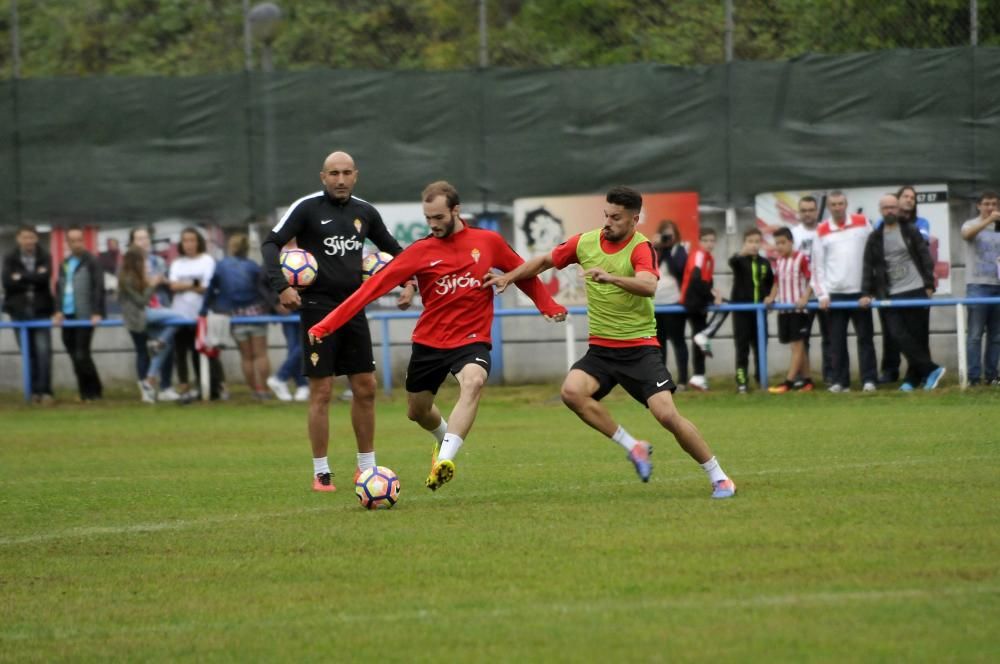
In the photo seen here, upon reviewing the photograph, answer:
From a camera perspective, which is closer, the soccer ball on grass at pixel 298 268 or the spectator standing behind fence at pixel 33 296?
the soccer ball on grass at pixel 298 268

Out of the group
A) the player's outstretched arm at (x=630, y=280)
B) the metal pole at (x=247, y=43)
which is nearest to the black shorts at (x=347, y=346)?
the player's outstretched arm at (x=630, y=280)

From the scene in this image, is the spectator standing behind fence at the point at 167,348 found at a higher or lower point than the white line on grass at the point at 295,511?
higher

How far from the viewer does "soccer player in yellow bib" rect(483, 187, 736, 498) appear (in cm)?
938

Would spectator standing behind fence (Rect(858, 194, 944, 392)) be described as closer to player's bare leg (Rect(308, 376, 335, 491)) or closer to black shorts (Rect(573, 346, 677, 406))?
black shorts (Rect(573, 346, 677, 406))

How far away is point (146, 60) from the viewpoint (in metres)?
21.2

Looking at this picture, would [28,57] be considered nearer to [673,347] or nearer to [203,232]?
[203,232]

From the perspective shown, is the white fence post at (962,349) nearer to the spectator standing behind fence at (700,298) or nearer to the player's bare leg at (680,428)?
the spectator standing behind fence at (700,298)

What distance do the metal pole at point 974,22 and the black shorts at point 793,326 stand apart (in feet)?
12.9

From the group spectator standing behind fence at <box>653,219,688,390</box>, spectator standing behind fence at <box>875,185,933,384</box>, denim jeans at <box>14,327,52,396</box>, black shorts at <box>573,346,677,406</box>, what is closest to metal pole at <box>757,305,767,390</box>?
spectator standing behind fence at <box>653,219,688,390</box>

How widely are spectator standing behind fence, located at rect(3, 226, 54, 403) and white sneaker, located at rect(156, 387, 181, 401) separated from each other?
4.70 feet

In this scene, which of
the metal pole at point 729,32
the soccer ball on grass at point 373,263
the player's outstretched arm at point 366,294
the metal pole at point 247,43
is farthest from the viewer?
the metal pole at point 247,43

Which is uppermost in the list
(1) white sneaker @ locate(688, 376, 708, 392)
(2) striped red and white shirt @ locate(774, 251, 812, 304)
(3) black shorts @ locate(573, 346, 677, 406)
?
(2) striped red and white shirt @ locate(774, 251, 812, 304)

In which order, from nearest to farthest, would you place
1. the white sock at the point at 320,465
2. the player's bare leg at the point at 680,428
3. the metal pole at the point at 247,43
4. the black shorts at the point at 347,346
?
the player's bare leg at the point at 680,428 < the black shorts at the point at 347,346 < the white sock at the point at 320,465 < the metal pole at the point at 247,43

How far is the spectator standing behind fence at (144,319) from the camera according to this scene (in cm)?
1930
